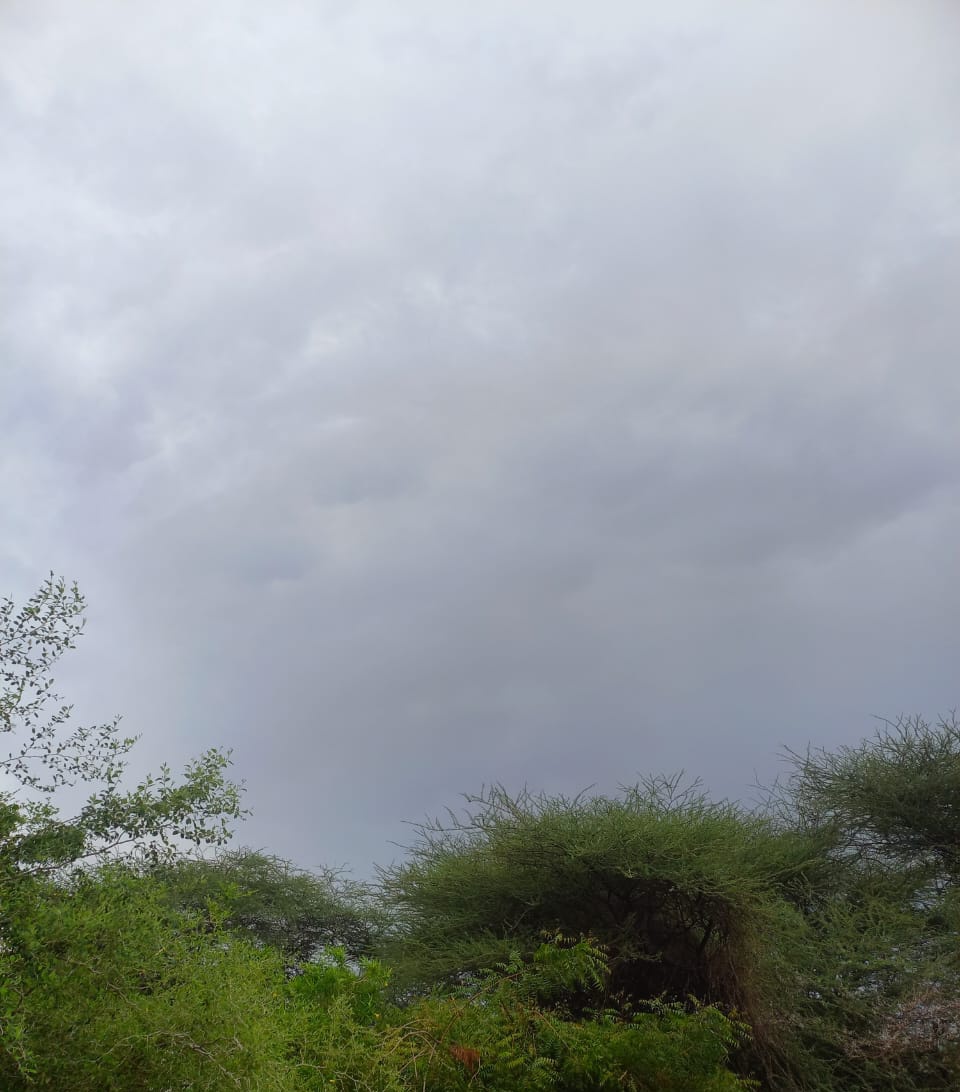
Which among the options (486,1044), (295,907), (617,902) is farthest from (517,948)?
(295,907)

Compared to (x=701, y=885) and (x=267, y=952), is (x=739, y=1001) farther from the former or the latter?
(x=267, y=952)

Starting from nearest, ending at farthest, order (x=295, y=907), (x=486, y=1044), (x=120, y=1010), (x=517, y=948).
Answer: (x=120, y=1010), (x=486, y=1044), (x=517, y=948), (x=295, y=907)

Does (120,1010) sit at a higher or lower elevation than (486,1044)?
higher

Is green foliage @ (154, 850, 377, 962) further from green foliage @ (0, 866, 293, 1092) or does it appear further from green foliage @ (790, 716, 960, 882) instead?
green foliage @ (0, 866, 293, 1092)

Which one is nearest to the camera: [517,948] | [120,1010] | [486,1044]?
[120,1010]

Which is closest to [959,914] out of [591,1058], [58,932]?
[591,1058]

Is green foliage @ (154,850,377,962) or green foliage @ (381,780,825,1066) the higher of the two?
green foliage @ (154,850,377,962)

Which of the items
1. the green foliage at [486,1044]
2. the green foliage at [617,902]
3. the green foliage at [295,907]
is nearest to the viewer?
the green foliage at [486,1044]

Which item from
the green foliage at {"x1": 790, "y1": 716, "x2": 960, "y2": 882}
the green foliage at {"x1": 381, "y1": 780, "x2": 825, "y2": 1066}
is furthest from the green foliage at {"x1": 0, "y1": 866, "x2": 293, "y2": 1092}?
the green foliage at {"x1": 790, "y1": 716, "x2": 960, "y2": 882}

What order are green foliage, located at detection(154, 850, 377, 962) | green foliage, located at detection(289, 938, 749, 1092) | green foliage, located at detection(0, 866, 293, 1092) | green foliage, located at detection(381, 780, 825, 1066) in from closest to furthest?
green foliage, located at detection(0, 866, 293, 1092) → green foliage, located at detection(289, 938, 749, 1092) → green foliage, located at detection(381, 780, 825, 1066) → green foliage, located at detection(154, 850, 377, 962)

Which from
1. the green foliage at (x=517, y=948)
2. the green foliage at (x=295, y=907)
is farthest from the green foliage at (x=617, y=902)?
the green foliage at (x=295, y=907)

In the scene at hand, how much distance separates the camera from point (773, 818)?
48.2 feet

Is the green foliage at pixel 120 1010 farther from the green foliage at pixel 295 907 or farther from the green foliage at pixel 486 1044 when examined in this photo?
the green foliage at pixel 295 907

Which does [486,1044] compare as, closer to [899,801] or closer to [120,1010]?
[120,1010]
